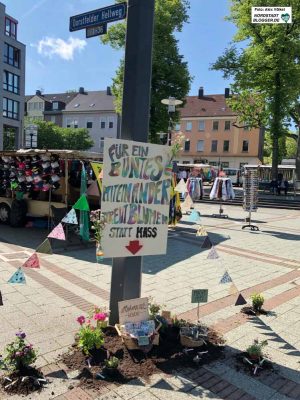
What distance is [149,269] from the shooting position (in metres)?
7.65

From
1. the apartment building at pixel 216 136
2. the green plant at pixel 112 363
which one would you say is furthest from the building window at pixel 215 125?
the green plant at pixel 112 363

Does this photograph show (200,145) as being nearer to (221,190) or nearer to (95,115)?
(95,115)

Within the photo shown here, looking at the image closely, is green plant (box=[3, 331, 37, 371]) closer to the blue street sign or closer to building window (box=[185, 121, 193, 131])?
the blue street sign

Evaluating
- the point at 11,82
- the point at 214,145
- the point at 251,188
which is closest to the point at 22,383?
the point at 251,188

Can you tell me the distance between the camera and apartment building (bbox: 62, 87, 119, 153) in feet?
212

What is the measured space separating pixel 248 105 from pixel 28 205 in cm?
2534

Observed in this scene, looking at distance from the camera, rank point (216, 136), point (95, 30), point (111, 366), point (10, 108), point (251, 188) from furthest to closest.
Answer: point (216, 136) → point (10, 108) → point (251, 188) → point (95, 30) → point (111, 366)

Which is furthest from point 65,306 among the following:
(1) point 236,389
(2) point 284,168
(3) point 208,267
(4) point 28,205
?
(2) point 284,168

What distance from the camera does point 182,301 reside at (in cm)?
586

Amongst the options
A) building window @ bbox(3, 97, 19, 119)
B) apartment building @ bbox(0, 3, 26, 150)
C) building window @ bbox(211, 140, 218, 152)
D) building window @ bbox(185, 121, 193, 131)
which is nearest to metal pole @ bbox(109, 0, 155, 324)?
apartment building @ bbox(0, 3, 26, 150)

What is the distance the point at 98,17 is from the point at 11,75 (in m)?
46.0

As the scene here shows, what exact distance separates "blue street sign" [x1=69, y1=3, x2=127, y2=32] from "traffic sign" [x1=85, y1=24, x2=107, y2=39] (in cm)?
4

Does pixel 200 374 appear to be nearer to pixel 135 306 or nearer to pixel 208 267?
pixel 135 306

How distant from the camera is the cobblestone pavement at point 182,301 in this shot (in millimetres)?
3500
